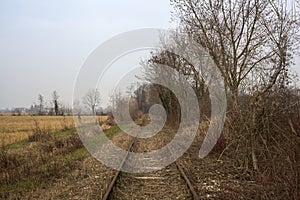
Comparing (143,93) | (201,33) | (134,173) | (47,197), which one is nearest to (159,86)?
(143,93)

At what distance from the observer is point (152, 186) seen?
8.34m

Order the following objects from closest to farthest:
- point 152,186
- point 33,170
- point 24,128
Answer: point 152,186, point 33,170, point 24,128

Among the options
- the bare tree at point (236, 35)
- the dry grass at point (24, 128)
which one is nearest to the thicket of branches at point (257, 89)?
the bare tree at point (236, 35)

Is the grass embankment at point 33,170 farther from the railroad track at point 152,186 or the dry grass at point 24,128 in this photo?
the railroad track at point 152,186

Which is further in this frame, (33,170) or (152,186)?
(33,170)

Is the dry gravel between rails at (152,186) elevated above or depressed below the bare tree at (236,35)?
below

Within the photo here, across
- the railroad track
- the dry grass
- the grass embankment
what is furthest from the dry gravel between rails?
the dry grass

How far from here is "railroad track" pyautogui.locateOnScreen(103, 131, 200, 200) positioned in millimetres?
7344

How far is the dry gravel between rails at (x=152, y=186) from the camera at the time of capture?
7.40 meters

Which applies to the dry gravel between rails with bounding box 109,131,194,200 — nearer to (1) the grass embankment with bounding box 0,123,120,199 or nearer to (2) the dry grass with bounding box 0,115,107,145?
(1) the grass embankment with bounding box 0,123,120,199

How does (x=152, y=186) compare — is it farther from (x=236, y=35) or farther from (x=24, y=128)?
(x=24, y=128)

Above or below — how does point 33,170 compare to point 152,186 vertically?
above

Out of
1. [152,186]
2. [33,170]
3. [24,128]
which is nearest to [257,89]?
[152,186]

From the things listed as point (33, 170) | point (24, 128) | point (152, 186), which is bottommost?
point (152, 186)
